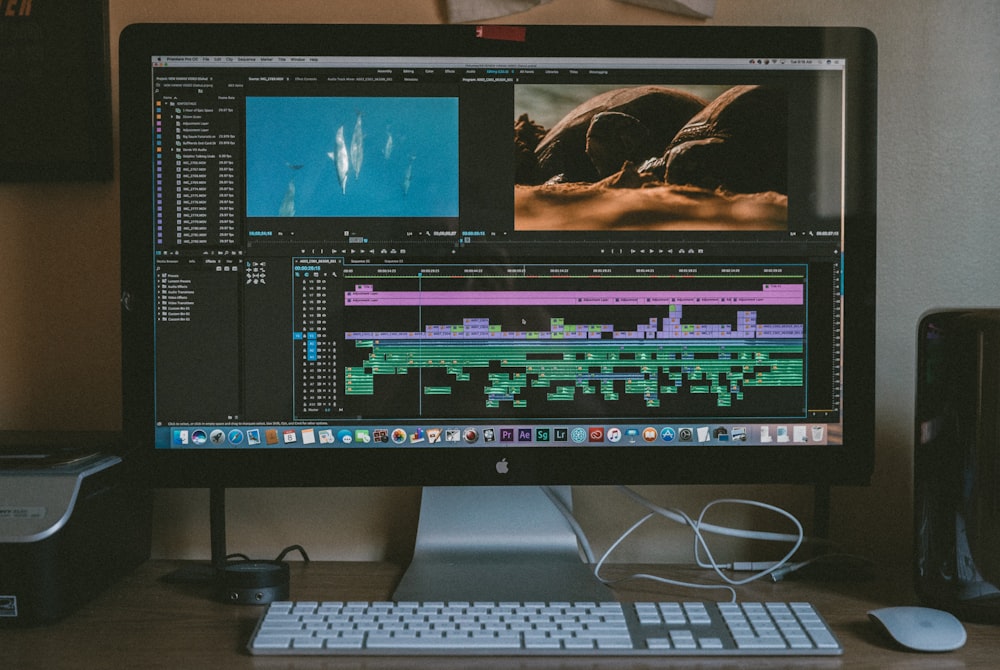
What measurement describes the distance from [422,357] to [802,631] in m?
0.45

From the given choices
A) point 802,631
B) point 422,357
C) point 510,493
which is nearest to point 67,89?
point 422,357

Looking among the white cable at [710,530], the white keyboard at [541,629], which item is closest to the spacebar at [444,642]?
the white keyboard at [541,629]

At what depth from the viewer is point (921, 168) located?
3.40ft

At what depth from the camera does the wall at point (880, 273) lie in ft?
3.38

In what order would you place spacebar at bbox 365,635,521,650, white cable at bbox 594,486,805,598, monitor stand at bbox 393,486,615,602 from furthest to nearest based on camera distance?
white cable at bbox 594,486,805,598, monitor stand at bbox 393,486,615,602, spacebar at bbox 365,635,521,650

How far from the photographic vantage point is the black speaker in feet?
2.43

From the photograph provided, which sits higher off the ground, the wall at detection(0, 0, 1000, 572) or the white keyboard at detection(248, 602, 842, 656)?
the wall at detection(0, 0, 1000, 572)

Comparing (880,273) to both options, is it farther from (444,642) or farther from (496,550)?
(444,642)

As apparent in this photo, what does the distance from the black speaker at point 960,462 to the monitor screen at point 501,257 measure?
0.07m

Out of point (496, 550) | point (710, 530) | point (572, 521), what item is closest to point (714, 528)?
point (710, 530)

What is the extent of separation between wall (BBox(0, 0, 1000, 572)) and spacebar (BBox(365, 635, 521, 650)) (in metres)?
0.38

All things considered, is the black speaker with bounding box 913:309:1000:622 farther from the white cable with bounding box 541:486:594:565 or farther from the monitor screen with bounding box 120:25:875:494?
the white cable with bounding box 541:486:594:565

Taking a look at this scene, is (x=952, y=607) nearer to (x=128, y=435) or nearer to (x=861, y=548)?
(x=861, y=548)

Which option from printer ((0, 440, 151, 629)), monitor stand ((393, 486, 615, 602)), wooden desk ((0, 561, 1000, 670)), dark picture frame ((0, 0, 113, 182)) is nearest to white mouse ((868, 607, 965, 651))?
wooden desk ((0, 561, 1000, 670))
